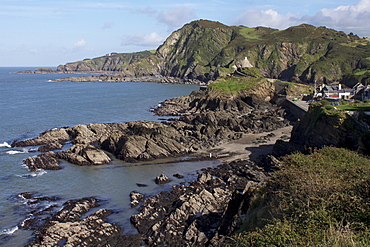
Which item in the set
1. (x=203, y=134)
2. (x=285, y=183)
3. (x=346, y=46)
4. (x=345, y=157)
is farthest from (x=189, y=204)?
(x=346, y=46)

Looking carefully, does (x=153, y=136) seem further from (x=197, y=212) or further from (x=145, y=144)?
(x=197, y=212)

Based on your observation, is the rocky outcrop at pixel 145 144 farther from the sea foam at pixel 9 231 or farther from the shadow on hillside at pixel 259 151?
the sea foam at pixel 9 231

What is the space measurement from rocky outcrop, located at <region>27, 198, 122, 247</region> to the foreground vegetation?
10.4 m

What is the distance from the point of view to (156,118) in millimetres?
74688

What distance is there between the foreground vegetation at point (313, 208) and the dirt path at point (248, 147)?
21.5 m

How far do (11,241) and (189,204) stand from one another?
43.1 feet

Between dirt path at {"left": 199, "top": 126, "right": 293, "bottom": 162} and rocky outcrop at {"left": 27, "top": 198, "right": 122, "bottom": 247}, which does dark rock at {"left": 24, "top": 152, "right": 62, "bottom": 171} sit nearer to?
rocky outcrop at {"left": 27, "top": 198, "right": 122, "bottom": 247}

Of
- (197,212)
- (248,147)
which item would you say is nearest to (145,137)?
(248,147)

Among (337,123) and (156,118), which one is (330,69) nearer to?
(156,118)

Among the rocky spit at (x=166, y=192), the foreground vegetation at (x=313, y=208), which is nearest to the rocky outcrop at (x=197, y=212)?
the rocky spit at (x=166, y=192)

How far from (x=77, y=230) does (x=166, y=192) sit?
9.65 m

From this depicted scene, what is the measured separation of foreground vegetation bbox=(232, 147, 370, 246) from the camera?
1307cm

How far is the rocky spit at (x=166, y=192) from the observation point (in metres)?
24.1

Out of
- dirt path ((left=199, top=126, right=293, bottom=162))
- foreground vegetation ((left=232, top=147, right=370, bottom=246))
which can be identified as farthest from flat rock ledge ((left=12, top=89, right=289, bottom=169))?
foreground vegetation ((left=232, top=147, right=370, bottom=246))
